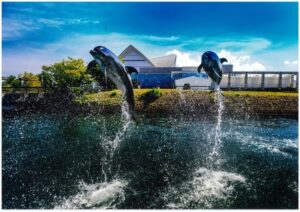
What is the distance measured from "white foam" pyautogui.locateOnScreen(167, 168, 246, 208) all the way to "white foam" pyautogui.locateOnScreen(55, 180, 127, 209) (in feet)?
5.47

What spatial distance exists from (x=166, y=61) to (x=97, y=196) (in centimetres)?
4744

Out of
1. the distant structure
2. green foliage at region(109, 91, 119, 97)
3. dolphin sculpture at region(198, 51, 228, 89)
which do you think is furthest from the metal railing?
dolphin sculpture at region(198, 51, 228, 89)

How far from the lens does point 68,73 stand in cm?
3231

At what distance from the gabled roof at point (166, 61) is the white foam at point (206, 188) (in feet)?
142

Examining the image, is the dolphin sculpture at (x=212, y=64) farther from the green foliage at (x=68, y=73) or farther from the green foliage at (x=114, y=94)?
the green foliage at (x=68, y=73)

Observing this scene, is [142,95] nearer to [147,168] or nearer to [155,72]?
[155,72]

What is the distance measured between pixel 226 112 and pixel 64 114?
1513 cm

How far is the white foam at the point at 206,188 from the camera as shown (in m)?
8.20

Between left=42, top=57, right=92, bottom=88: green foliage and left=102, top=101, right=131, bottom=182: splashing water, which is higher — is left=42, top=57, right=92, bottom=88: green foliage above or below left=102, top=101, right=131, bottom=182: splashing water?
above

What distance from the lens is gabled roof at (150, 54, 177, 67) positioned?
53091mm

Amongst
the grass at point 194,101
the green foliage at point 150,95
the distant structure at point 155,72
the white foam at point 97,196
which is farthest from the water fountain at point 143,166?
the distant structure at point 155,72

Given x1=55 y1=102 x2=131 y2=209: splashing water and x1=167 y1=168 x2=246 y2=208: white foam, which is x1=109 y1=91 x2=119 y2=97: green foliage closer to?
x1=55 y1=102 x2=131 y2=209: splashing water

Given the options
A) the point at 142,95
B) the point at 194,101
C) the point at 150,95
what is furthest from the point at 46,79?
the point at 194,101

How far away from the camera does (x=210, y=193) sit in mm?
8797
